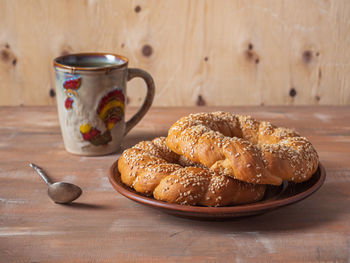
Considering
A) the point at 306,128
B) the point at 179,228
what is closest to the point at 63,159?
the point at 179,228

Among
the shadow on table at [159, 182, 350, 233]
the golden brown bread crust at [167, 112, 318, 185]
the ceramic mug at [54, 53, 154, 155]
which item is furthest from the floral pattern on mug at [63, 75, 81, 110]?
the shadow on table at [159, 182, 350, 233]

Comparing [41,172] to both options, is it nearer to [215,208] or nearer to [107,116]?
[107,116]

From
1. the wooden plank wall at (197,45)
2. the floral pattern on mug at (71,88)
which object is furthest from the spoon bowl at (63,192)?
the wooden plank wall at (197,45)

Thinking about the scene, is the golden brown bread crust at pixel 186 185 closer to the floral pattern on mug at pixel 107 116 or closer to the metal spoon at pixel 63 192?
the metal spoon at pixel 63 192

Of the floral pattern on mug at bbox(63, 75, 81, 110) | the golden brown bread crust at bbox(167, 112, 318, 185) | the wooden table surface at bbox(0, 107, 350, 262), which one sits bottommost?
the wooden table surface at bbox(0, 107, 350, 262)

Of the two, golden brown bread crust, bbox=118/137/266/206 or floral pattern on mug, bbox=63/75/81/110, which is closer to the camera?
golden brown bread crust, bbox=118/137/266/206

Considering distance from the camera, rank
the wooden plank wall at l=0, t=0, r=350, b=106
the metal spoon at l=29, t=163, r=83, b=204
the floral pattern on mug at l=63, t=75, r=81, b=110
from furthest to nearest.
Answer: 1. the wooden plank wall at l=0, t=0, r=350, b=106
2. the floral pattern on mug at l=63, t=75, r=81, b=110
3. the metal spoon at l=29, t=163, r=83, b=204

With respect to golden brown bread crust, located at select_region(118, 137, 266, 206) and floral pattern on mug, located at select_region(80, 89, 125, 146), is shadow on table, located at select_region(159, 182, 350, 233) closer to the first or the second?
golden brown bread crust, located at select_region(118, 137, 266, 206)

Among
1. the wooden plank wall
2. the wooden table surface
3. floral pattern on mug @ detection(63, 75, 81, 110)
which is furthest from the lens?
the wooden plank wall
